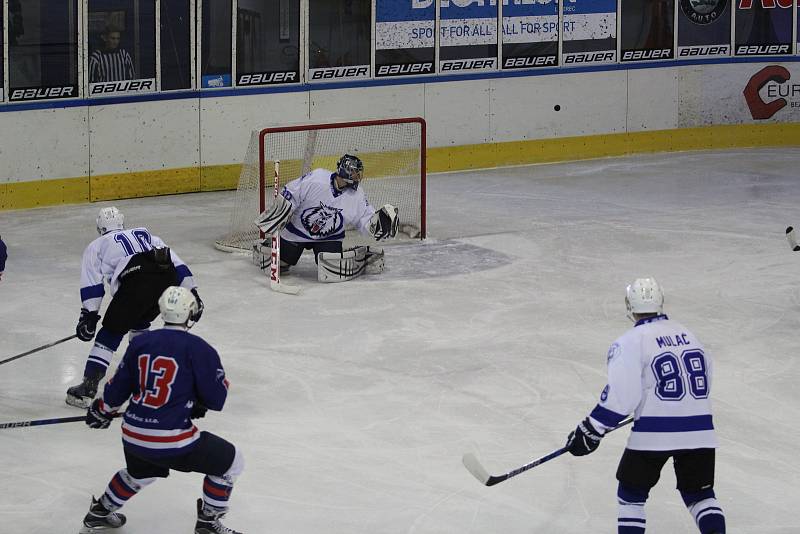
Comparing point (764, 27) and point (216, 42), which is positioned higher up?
point (764, 27)

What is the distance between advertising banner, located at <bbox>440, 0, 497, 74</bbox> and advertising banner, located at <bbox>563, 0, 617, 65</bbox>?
2.73 feet

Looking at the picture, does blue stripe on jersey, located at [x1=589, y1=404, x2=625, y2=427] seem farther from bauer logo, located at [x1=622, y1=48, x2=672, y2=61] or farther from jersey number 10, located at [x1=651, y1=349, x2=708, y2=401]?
bauer logo, located at [x1=622, y1=48, x2=672, y2=61]

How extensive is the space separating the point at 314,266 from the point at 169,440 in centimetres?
490

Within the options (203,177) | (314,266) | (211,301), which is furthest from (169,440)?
(203,177)

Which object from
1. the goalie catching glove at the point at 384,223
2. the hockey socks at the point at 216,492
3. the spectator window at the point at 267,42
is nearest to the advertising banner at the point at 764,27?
the spectator window at the point at 267,42

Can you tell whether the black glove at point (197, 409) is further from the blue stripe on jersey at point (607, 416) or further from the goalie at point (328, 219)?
the goalie at point (328, 219)

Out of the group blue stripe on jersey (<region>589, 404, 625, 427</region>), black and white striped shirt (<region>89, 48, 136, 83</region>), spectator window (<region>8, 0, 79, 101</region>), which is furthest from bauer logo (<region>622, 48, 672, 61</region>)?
blue stripe on jersey (<region>589, 404, 625, 427</region>)

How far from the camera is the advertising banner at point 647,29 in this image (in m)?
14.4

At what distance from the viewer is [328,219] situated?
9055 millimetres

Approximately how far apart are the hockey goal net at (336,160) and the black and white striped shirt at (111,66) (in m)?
1.86

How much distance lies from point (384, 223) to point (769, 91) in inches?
290

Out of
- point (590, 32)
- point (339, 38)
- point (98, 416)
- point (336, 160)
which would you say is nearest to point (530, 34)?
point (590, 32)

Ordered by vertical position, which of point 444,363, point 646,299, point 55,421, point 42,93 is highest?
point 42,93

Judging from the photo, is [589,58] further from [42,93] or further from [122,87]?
[42,93]
